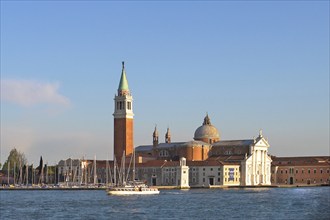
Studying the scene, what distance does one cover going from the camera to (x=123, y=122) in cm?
9206

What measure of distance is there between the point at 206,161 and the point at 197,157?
13.8ft

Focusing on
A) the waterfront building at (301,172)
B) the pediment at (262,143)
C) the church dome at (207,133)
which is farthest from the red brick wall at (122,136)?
the waterfront building at (301,172)

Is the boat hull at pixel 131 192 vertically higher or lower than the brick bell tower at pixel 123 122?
lower

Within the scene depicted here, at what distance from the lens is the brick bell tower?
302 feet

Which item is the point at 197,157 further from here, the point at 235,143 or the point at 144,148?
the point at 144,148

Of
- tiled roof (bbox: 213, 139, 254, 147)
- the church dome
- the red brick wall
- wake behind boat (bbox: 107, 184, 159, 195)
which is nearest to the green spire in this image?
the red brick wall

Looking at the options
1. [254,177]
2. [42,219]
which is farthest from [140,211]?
[254,177]

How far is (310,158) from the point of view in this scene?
100500mm

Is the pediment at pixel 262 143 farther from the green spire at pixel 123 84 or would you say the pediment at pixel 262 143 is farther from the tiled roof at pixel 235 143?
the green spire at pixel 123 84

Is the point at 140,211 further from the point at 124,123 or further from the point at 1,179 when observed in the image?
the point at 1,179

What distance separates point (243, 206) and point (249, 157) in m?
44.9

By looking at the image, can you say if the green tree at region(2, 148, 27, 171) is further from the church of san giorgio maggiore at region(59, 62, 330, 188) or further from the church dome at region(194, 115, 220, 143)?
the church dome at region(194, 115, 220, 143)

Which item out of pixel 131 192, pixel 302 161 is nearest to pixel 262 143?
pixel 302 161

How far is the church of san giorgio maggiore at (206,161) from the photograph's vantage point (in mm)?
89000
